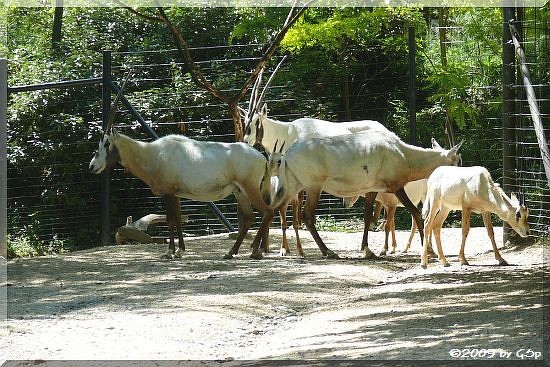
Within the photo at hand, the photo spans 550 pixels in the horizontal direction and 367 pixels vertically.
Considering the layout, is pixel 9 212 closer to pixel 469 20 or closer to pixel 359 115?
pixel 359 115

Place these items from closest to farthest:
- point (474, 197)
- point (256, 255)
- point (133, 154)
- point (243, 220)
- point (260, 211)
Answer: point (474, 197) → point (256, 255) → point (260, 211) → point (243, 220) → point (133, 154)

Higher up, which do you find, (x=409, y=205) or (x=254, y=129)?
(x=254, y=129)

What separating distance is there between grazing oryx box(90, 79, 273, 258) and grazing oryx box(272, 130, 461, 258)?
47 cm

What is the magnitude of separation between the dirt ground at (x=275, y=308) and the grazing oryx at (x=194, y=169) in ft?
2.26

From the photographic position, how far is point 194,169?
41.3ft

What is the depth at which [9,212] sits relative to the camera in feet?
53.7

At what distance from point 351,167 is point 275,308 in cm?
376

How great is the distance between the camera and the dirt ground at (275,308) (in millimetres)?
6719

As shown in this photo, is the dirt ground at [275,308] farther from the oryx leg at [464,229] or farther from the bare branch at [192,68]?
the bare branch at [192,68]

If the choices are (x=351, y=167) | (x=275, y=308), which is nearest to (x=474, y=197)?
(x=351, y=167)

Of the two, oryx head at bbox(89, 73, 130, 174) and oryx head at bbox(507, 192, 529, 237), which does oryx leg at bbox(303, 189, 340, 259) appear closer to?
oryx head at bbox(507, 192, 529, 237)

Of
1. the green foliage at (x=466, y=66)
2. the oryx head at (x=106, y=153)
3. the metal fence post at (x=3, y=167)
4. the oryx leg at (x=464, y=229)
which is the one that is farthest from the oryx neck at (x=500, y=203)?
the green foliage at (x=466, y=66)

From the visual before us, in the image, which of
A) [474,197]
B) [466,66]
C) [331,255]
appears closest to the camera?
[474,197]

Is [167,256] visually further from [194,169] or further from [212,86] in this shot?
[212,86]
